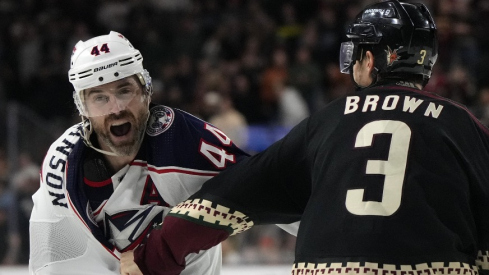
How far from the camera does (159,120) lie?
3.58m

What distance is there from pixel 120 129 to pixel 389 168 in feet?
4.30

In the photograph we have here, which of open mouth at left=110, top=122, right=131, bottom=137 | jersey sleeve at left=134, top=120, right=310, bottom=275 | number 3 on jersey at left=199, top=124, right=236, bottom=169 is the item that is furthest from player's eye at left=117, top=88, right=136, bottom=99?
jersey sleeve at left=134, top=120, right=310, bottom=275

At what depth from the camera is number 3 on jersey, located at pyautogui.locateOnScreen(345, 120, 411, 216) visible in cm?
261

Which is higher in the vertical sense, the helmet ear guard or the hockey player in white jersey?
the helmet ear guard

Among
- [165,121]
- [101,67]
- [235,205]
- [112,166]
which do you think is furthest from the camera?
[112,166]

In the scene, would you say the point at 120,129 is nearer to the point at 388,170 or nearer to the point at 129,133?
the point at 129,133

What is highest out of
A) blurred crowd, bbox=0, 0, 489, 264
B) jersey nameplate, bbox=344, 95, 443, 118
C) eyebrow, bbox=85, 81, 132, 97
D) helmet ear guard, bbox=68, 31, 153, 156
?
helmet ear guard, bbox=68, 31, 153, 156

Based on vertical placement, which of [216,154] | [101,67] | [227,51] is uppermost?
[101,67]

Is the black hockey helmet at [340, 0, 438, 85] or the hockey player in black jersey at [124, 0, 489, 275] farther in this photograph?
the black hockey helmet at [340, 0, 438, 85]

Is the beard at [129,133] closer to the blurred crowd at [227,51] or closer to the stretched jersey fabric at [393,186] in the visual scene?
the stretched jersey fabric at [393,186]

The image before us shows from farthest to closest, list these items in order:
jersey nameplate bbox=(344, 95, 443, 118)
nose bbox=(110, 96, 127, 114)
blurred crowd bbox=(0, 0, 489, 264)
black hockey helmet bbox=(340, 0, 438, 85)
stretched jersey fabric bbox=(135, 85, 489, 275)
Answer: blurred crowd bbox=(0, 0, 489, 264) → nose bbox=(110, 96, 127, 114) → black hockey helmet bbox=(340, 0, 438, 85) → jersey nameplate bbox=(344, 95, 443, 118) → stretched jersey fabric bbox=(135, 85, 489, 275)

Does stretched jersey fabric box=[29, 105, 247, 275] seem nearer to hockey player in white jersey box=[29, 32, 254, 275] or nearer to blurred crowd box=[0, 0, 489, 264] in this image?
hockey player in white jersey box=[29, 32, 254, 275]

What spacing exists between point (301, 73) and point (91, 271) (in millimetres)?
5508

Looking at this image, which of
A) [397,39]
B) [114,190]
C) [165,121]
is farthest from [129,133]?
[397,39]
